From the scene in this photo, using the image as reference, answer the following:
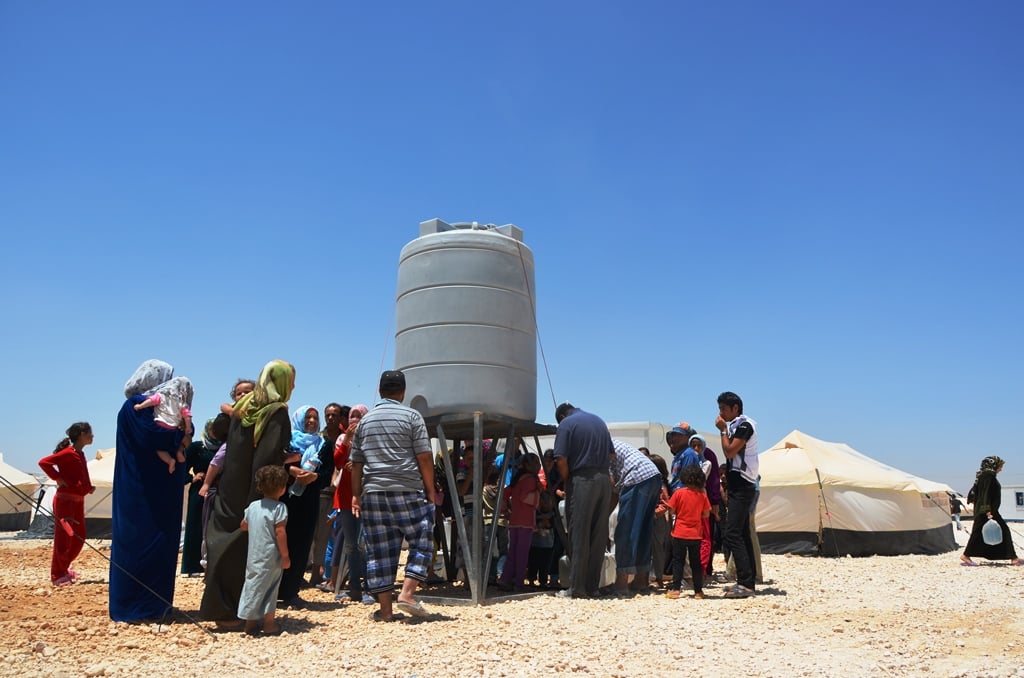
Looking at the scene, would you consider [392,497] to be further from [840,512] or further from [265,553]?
[840,512]

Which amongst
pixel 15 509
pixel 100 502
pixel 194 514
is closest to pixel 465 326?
pixel 194 514

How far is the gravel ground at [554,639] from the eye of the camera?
12.8ft

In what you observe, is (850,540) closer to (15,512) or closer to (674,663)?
(674,663)

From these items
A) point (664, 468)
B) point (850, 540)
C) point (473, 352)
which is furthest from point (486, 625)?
point (850, 540)

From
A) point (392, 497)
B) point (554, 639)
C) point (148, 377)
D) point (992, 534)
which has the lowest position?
point (554, 639)

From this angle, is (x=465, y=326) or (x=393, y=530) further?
(x=465, y=326)

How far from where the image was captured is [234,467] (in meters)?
5.02

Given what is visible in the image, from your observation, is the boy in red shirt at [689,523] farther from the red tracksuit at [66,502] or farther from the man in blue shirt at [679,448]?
the red tracksuit at [66,502]

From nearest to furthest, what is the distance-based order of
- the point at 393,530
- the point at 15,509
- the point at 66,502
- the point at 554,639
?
the point at 554,639 < the point at 393,530 < the point at 66,502 < the point at 15,509

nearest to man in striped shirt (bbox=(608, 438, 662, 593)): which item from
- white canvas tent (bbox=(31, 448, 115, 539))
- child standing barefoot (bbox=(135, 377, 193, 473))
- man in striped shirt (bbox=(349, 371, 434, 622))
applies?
man in striped shirt (bbox=(349, 371, 434, 622))

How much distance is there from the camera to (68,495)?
7285mm

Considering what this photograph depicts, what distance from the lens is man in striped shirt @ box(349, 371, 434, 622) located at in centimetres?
515

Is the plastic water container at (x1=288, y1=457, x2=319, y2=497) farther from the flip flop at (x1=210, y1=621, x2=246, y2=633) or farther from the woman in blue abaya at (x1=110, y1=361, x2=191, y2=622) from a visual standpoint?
the flip flop at (x1=210, y1=621, x2=246, y2=633)

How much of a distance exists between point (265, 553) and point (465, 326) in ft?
8.67
